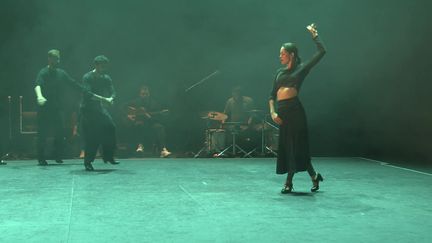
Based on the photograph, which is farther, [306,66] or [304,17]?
[304,17]

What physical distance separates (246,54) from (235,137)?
7.18 ft

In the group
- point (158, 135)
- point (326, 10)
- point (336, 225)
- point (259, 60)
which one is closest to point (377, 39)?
point (326, 10)

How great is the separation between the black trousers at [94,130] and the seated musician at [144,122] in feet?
7.68

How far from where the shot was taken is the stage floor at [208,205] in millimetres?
4859

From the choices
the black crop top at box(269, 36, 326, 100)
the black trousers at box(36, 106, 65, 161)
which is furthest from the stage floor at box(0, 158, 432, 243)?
the black crop top at box(269, 36, 326, 100)

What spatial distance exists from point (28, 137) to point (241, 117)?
367cm

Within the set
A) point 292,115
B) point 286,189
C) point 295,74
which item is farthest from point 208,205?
point 295,74

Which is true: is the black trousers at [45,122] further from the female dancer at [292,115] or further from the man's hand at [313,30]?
the man's hand at [313,30]

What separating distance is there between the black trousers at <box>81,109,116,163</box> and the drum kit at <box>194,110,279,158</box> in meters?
2.45

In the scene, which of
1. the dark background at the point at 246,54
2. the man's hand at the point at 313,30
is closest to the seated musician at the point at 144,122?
the dark background at the point at 246,54

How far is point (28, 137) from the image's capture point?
1187cm

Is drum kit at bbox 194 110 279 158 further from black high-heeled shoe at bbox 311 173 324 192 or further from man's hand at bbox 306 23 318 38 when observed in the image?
man's hand at bbox 306 23 318 38

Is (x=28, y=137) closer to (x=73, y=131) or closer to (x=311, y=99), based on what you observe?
(x=73, y=131)

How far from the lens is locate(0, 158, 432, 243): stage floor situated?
4859 mm
